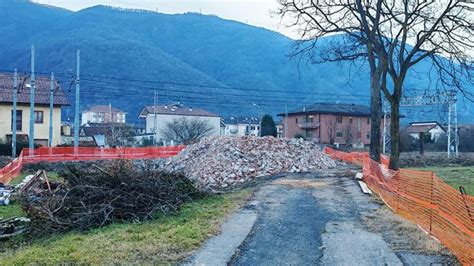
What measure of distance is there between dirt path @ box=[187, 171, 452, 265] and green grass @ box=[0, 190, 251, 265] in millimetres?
558

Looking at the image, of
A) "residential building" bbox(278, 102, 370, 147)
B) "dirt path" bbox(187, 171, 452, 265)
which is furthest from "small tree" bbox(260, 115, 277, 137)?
"dirt path" bbox(187, 171, 452, 265)

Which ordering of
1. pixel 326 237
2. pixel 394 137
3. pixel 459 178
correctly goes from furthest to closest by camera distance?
pixel 459 178, pixel 394 137, pixel 326 237

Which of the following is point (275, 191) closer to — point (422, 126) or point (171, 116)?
point (171, 116)

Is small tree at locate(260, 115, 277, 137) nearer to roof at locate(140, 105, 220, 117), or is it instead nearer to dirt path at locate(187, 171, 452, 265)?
roof at locate(140, 105, 220, 117)

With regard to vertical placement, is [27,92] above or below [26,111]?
above

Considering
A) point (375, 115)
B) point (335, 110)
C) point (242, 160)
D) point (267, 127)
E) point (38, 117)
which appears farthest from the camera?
point (335, 110)

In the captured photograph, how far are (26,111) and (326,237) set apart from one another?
172ft

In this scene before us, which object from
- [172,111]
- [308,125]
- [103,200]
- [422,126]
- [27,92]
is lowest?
[103,200]

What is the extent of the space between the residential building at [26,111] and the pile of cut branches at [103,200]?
42562 mm

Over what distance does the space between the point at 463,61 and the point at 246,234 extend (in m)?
16.6

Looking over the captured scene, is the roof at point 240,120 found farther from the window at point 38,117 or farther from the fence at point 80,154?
the fence at point 80,154

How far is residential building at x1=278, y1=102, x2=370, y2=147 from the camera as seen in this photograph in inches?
3445

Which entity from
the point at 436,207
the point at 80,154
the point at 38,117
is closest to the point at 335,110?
the point at 38,117

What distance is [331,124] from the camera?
287ft
